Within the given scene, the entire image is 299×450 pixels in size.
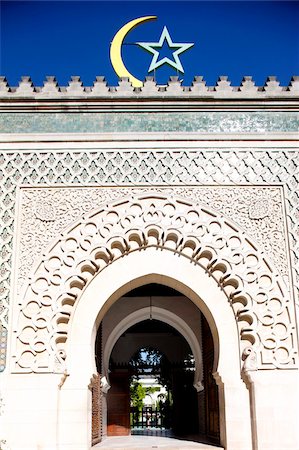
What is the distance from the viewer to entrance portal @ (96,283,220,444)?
5.74 metres

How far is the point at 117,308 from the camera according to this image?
6535 mm

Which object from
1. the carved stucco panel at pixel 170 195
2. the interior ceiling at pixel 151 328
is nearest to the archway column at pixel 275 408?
the carved stucco panel at pixel 170 195

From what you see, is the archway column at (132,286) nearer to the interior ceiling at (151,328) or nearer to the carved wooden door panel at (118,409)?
the carved wooden door panel at (118,409)

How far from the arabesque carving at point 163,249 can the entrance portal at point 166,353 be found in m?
0.93

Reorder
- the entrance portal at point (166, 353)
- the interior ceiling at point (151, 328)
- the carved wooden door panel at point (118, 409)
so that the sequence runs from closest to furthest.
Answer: the entrance portal at point (166, 353)
the carved wooden door panel at point (118, 409)
the interior ceiling at point (151, 328)

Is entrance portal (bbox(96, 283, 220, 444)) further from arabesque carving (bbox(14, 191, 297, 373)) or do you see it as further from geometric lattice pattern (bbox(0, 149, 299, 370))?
geometric lattice pattern (bbox(0, 149, 299, 370))

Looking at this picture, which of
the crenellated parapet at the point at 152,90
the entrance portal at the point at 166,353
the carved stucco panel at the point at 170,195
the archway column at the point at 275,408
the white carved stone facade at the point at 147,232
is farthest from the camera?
the entrance portal at the point at 166,353

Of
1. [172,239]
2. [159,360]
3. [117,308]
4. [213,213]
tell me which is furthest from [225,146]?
[159,360]

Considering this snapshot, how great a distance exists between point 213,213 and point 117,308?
7.65ft

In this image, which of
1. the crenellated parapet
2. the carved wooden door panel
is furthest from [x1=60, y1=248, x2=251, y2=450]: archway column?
the carved wooden door panel

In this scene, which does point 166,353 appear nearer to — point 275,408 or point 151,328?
point 151,328

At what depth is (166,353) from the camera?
838 centimetres

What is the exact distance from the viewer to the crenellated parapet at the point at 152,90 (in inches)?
201

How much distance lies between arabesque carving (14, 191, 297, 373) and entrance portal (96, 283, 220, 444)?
0.93m
